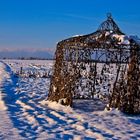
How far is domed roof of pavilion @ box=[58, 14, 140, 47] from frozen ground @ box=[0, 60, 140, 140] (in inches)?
88.4

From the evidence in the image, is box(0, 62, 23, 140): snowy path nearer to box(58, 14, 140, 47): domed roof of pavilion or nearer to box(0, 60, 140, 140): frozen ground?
box(0, 60, 140, 140): frozen ground

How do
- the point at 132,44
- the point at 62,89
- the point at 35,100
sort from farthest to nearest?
1. the point at 35,100
2. the point at 62,89
3. the point at 132,44

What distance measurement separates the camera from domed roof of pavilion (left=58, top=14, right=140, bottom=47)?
14.0 metres

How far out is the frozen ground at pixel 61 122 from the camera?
10414 mm

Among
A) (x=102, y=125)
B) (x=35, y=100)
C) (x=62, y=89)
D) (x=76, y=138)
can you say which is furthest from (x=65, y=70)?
(x=76, y=138)

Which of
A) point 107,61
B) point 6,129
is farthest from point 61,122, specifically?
point 107,61

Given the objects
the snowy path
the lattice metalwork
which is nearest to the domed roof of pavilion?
the lattice metalwork

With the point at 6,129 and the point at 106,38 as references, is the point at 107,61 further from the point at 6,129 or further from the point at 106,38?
the point at 6,129

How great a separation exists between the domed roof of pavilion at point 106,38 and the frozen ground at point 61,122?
88.4 inches

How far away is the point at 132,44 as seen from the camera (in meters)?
13.9

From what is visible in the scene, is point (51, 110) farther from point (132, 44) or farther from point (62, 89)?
point (132, 44)

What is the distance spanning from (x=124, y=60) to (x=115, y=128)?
137 inches

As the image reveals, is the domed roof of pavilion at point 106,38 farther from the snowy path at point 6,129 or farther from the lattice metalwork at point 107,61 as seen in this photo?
the snowy path at point 6,129

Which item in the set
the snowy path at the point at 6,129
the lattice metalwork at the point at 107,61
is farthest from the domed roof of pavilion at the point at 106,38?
the snowy path at the point at 6,129
